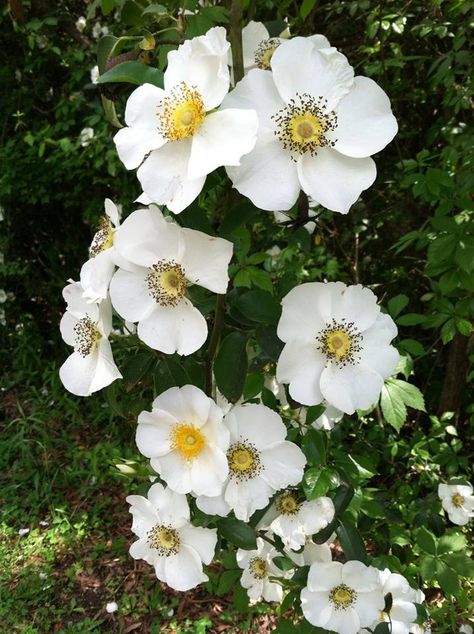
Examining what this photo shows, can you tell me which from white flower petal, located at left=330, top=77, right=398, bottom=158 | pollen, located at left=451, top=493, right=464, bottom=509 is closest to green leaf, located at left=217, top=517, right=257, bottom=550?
white flower petal, located at left=330, top=77, right=398, bottom=158

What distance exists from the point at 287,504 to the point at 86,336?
21.7 inches

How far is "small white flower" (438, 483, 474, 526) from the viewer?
6.00ft

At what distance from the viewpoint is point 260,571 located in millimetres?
1474

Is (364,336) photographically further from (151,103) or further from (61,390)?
(61,390)

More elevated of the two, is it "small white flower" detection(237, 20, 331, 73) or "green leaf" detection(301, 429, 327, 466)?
"small white flower" detection(237, 20, 331, 73)

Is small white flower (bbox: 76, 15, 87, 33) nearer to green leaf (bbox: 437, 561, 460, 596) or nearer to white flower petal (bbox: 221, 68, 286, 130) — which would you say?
white flower petal (bbox: 221, 68, 286, 130)

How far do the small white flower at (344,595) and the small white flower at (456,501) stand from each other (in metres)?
0.71

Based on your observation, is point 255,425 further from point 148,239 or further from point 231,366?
point 148,239

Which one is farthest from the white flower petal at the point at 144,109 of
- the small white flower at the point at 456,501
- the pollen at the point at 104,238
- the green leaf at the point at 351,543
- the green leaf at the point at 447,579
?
the small white flower at the point at 456,501

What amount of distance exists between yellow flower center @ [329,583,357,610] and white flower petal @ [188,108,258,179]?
3.02ft

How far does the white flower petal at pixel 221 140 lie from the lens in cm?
63

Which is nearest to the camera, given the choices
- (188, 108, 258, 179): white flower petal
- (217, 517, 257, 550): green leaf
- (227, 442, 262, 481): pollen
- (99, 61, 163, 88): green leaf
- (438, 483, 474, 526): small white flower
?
(188, 108, 258, 179): white flower petal

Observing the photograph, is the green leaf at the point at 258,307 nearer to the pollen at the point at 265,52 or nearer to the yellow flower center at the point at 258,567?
the pollen at the point at 265,52

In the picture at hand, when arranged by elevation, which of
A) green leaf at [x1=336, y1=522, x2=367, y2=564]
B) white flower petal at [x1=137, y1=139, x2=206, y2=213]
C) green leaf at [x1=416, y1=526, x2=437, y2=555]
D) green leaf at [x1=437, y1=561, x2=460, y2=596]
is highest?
white flower petal at [x1=137, y1=139, x2=206, y2=213]
